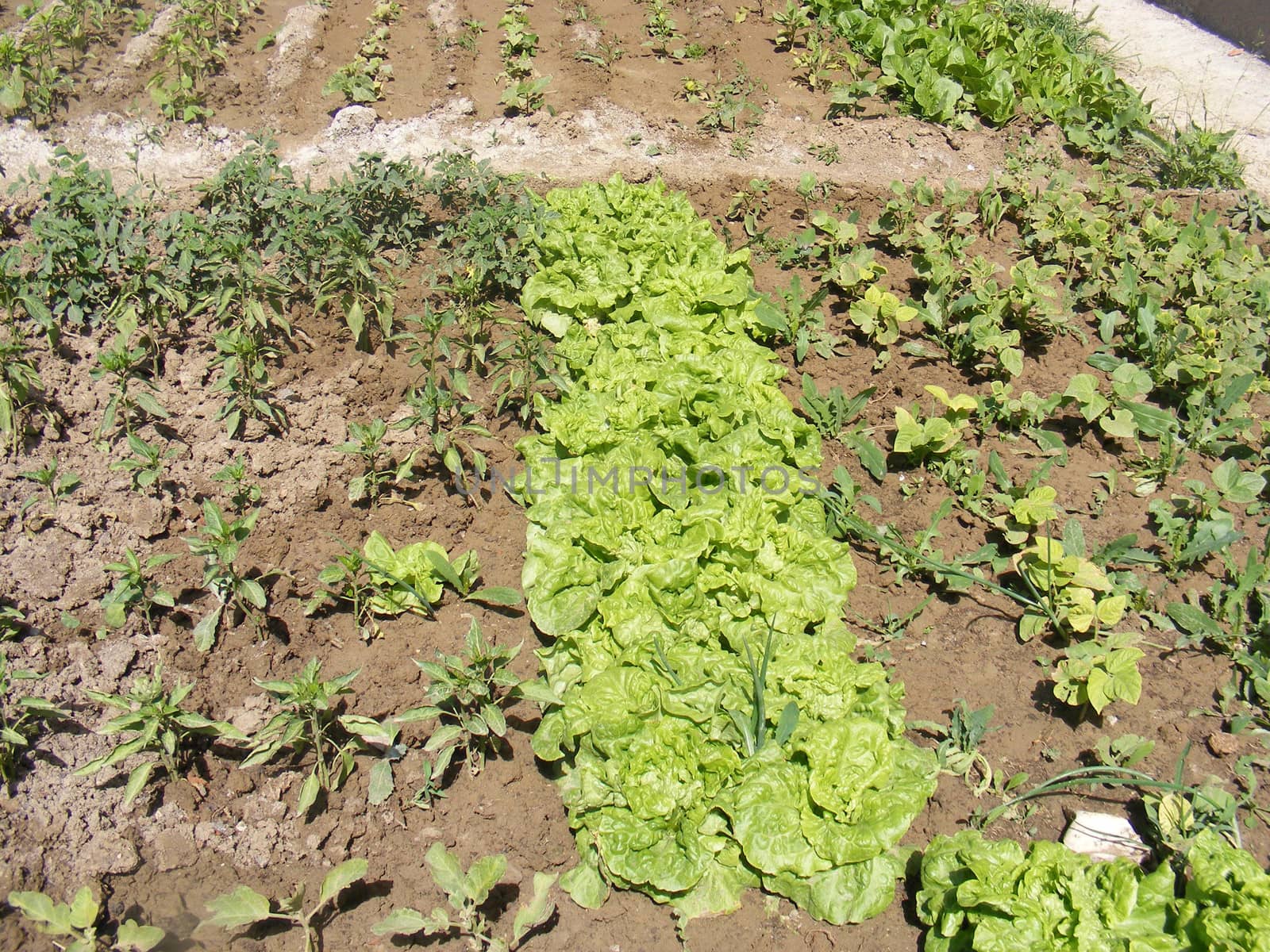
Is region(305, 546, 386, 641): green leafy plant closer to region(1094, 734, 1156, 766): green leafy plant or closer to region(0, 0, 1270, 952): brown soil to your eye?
region(0, 0, 1270, 952): brown soil

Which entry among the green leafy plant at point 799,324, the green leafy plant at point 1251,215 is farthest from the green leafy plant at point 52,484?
the green leafy plant at point 1251,215

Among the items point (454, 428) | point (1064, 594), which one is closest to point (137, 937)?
point (454, 428)

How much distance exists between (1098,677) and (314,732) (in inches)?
102

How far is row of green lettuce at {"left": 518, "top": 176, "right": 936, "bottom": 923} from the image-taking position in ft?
9.06

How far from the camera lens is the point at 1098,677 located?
3.13 metres

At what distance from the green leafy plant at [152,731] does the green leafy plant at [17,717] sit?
0.17 m

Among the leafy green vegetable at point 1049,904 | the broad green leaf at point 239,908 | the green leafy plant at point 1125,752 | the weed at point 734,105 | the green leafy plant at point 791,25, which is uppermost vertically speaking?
the green leafy plant at point 791,25

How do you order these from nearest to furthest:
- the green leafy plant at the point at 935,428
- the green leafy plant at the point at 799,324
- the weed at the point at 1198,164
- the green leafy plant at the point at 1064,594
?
→ the green leafy plant at the point at 1064,594 < the green leafy plant at the point at 935,428 < the green leafy plant at the point at 799,324 < the weed at the point at 1198,164

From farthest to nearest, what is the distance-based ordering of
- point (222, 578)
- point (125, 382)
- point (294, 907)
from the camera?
1. point (125, 382)
2. point (222, 578)
3. point (294, 907)

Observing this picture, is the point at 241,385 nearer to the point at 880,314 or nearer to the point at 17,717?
the point at 17,717

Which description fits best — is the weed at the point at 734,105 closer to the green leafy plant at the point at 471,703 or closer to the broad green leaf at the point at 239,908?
the green leafy plant at the point at 471,703

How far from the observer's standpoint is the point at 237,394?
402cm

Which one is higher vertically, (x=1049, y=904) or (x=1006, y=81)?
(x=1006, y=81)

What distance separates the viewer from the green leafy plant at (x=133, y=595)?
10.6ft
